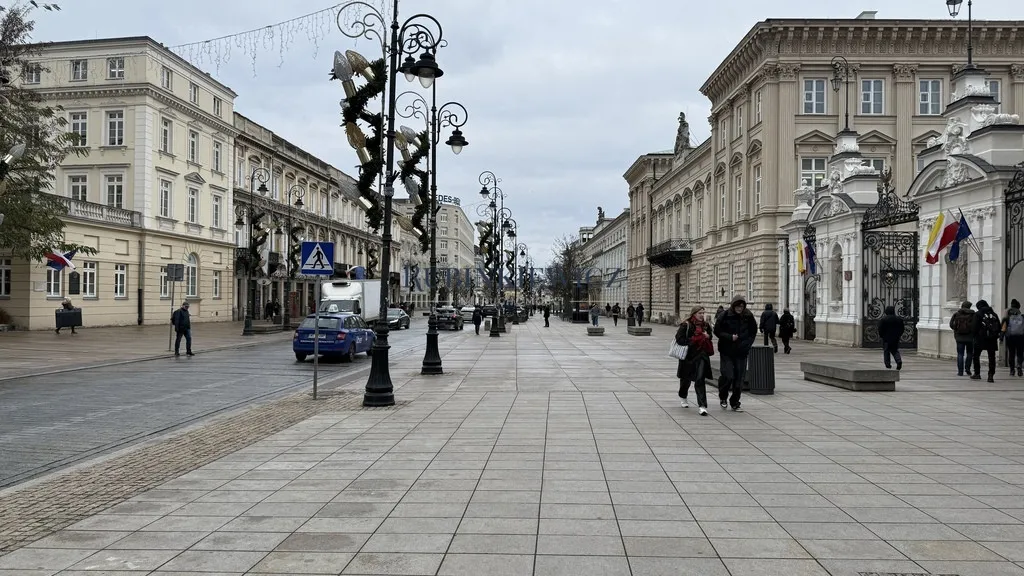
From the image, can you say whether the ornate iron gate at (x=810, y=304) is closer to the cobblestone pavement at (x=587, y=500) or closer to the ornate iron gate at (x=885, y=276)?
the ornate iron gate at (x=885, y=276)

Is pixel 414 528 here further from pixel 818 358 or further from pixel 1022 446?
pixel 818 358

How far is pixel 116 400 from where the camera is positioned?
12617 millimetres

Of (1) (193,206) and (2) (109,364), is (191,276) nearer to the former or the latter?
(1) (193,206)

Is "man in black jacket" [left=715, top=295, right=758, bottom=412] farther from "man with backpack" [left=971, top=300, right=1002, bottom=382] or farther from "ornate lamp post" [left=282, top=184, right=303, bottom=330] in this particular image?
"ornate lamp post" [left=282, top=184, right=303, bottom=330]

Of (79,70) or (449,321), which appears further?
(449,321)

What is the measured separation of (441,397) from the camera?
43.2 feet

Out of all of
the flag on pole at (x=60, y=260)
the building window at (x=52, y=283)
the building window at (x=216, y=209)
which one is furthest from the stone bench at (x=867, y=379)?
the building window at (x=216, y=209)

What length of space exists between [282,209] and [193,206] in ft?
41.3

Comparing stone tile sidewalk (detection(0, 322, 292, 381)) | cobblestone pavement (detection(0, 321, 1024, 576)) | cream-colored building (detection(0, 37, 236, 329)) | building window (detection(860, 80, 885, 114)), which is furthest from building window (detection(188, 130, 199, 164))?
cobblestone pavement (detection(0, 321, 1024, 576))

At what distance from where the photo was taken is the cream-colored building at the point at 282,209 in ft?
174

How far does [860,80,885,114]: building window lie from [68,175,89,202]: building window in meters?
43.6

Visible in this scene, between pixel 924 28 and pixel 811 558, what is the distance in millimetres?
41673

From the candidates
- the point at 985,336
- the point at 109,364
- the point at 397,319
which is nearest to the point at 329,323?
the point at 109,364

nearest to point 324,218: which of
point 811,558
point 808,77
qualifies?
point 808,77
